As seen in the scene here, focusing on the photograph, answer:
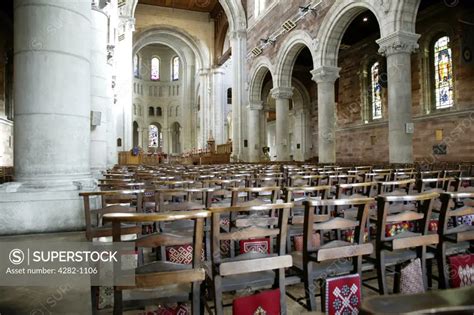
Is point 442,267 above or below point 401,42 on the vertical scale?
below

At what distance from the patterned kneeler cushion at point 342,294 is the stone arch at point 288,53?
15.2 meters

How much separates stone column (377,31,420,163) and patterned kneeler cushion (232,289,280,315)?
1019cm

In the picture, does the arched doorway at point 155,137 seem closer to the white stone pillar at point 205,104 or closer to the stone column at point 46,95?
the white stone pillar at point 205,104

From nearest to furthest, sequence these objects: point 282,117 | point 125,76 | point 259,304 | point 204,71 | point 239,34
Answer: point 259,304 < point 282,117 < point 125,76 < point 239,34 < point 204,71

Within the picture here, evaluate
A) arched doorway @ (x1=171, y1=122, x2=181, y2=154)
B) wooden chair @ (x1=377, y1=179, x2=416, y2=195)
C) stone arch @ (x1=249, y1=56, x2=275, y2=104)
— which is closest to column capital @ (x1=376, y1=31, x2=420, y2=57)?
wooden chair @ (x1=377, y1=179, x2=416, y2=195)

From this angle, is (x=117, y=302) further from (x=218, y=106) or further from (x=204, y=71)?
(x=204, y=71)

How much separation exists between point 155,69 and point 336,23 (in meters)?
31.9

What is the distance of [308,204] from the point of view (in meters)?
2.27

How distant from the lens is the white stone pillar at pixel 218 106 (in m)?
31.3

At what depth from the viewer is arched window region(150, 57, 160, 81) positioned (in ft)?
136

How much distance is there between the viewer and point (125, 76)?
22984 mm

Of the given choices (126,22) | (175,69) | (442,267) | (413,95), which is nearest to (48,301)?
(442,267)

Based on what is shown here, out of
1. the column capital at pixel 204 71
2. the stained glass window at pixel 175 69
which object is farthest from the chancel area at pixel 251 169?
the stained glass window at pixel 175 69

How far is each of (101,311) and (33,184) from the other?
2.61 meters
